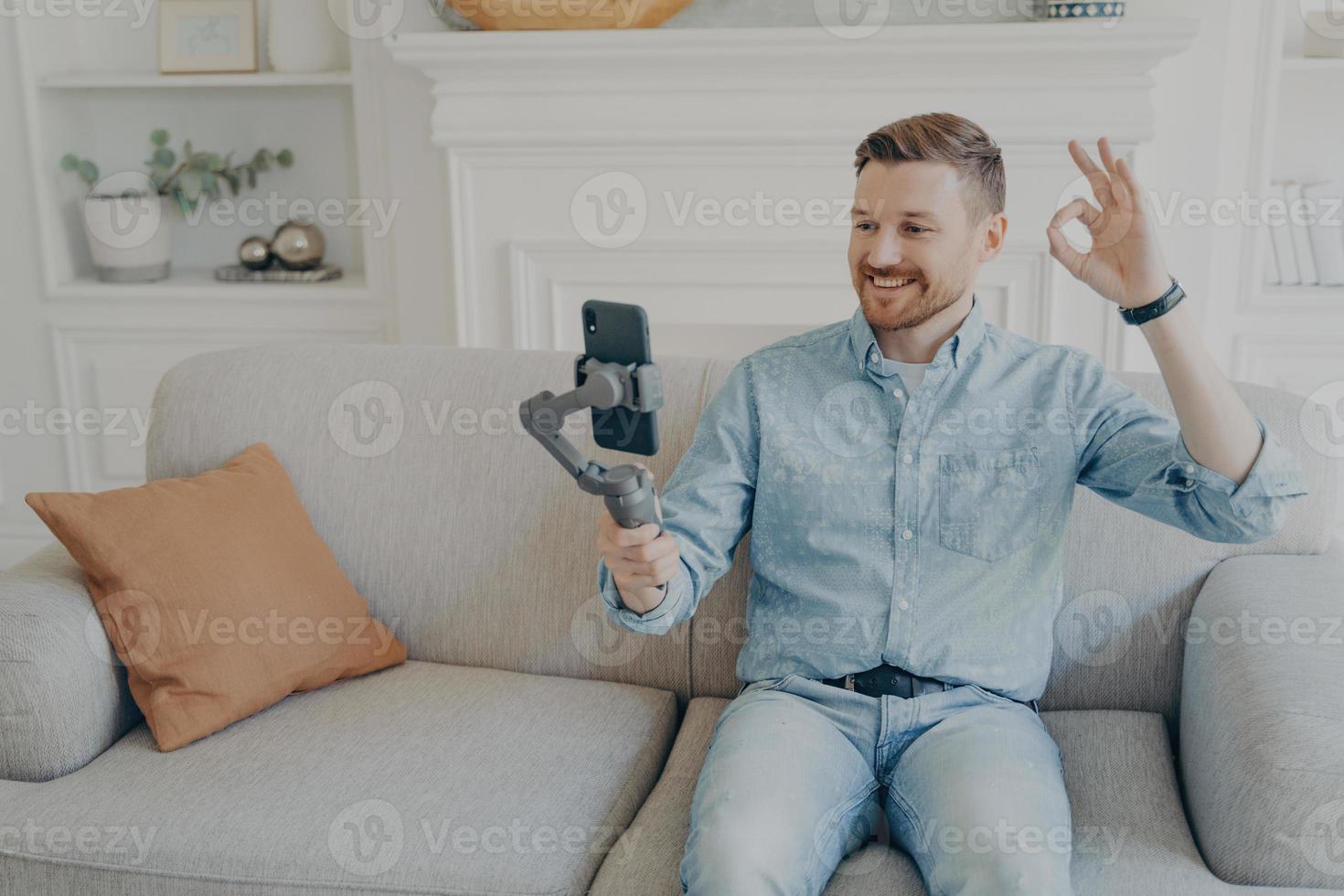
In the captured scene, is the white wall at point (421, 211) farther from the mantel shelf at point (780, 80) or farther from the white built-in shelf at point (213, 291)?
the mantel shelf at point (780, 80)

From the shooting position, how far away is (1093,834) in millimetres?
1387

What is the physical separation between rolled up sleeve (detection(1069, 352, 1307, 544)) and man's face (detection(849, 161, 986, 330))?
21 cm

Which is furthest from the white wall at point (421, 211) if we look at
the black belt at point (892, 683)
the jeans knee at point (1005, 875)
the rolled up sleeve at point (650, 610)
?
the jeans knee at point (1005, 875)

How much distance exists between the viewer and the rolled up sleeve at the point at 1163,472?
54.7 inches

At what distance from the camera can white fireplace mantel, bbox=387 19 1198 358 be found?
2.52 metres

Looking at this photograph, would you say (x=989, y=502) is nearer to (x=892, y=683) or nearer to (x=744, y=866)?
(x=892, y=683)

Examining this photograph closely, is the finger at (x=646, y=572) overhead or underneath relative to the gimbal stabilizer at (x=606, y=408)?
underneath

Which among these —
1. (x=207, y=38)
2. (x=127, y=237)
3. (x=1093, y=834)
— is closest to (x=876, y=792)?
(x=1093, y=834)

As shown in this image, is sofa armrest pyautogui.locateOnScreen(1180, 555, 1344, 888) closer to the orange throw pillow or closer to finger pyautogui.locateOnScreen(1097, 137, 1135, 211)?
finger pyautogui.locateOnScreen(1097, 137, 1135, 211)

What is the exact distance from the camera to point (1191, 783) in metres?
1.46

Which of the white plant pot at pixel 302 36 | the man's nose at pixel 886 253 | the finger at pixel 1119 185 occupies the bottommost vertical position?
the man's nose at pixel 886 253

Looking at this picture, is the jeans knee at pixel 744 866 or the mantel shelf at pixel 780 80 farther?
the mantel shelf at pixel 780 80

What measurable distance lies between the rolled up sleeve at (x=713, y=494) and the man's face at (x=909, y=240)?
210 mm

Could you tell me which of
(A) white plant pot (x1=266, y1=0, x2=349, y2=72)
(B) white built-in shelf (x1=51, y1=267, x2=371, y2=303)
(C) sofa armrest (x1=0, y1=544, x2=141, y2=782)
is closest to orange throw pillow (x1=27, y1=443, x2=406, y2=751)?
(C) sofa armrest (x1=0, y1=544, x2=141, y2=782)
